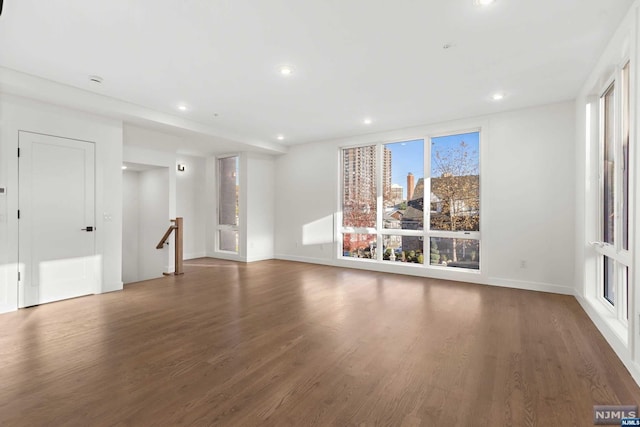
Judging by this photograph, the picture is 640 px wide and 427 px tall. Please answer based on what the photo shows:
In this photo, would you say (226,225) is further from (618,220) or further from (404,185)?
(618,220)

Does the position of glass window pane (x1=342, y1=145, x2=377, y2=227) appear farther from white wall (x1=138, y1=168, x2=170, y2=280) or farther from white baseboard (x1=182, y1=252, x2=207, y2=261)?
white baseboard (x1=182, y1=252, x2=207, y2=261)

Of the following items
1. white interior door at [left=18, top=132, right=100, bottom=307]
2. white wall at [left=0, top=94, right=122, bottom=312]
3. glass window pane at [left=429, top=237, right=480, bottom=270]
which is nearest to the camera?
white wall at [left=0, top=94, right=122, bottom=312]

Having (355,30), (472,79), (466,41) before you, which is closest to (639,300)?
(466,41)

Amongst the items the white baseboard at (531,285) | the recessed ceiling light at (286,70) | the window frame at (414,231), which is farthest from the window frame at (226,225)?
the white baseboard at (531,285)

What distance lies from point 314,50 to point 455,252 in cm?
425

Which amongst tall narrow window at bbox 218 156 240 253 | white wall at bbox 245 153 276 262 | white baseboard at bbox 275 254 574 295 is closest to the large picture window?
white baseboard at bbox 275 254 574 295

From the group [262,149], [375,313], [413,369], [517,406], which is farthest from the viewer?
[262,149]

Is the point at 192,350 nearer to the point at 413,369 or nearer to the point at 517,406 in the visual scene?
the point at 413,369

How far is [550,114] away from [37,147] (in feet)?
23.7

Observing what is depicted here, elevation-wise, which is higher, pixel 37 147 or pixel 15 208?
pixel 37 147

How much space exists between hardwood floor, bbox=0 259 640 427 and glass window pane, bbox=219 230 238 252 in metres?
3.47

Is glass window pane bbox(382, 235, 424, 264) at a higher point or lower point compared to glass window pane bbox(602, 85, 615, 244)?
lower

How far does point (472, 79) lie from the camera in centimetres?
383

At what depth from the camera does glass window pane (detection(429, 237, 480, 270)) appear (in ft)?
17.9
